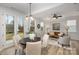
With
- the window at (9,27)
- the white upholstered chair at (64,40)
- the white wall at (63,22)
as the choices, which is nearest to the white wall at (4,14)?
the window at (9,27)

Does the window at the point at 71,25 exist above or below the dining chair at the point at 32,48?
above

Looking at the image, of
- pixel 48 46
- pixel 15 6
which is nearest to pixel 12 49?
pixel 48 46

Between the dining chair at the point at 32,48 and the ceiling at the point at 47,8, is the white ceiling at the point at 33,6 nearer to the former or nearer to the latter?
the ceiling at the point at 47,8

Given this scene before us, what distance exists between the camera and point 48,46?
5.67ft

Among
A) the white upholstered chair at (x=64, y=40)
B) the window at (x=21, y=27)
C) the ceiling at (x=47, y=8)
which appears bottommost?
the white upholstered chair at (x=64, y=40)

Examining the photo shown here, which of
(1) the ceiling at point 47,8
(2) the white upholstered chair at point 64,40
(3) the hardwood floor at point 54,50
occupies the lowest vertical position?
(3) the hardwood floor at point 54,50

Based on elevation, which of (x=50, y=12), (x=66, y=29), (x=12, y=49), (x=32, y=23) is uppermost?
(x=50, y=12)

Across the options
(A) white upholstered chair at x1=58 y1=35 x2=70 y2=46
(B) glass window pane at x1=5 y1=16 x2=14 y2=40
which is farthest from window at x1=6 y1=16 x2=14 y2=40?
(A) white upholstered chair at x1=58 y1=35 x2=70 y2=46

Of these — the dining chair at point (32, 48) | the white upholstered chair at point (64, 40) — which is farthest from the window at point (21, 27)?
the white upholstered chair at point (64, 40)

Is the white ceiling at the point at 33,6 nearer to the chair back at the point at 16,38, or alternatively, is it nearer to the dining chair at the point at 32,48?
the chair back at the point at 16,38

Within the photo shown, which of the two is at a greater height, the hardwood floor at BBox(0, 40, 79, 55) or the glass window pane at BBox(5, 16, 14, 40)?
the glass window pane at BBox(5, 16, 14, 40)

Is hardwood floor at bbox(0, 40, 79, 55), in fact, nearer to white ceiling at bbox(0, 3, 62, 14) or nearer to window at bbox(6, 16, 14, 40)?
window at bbox(6, 16, 14, 40)
